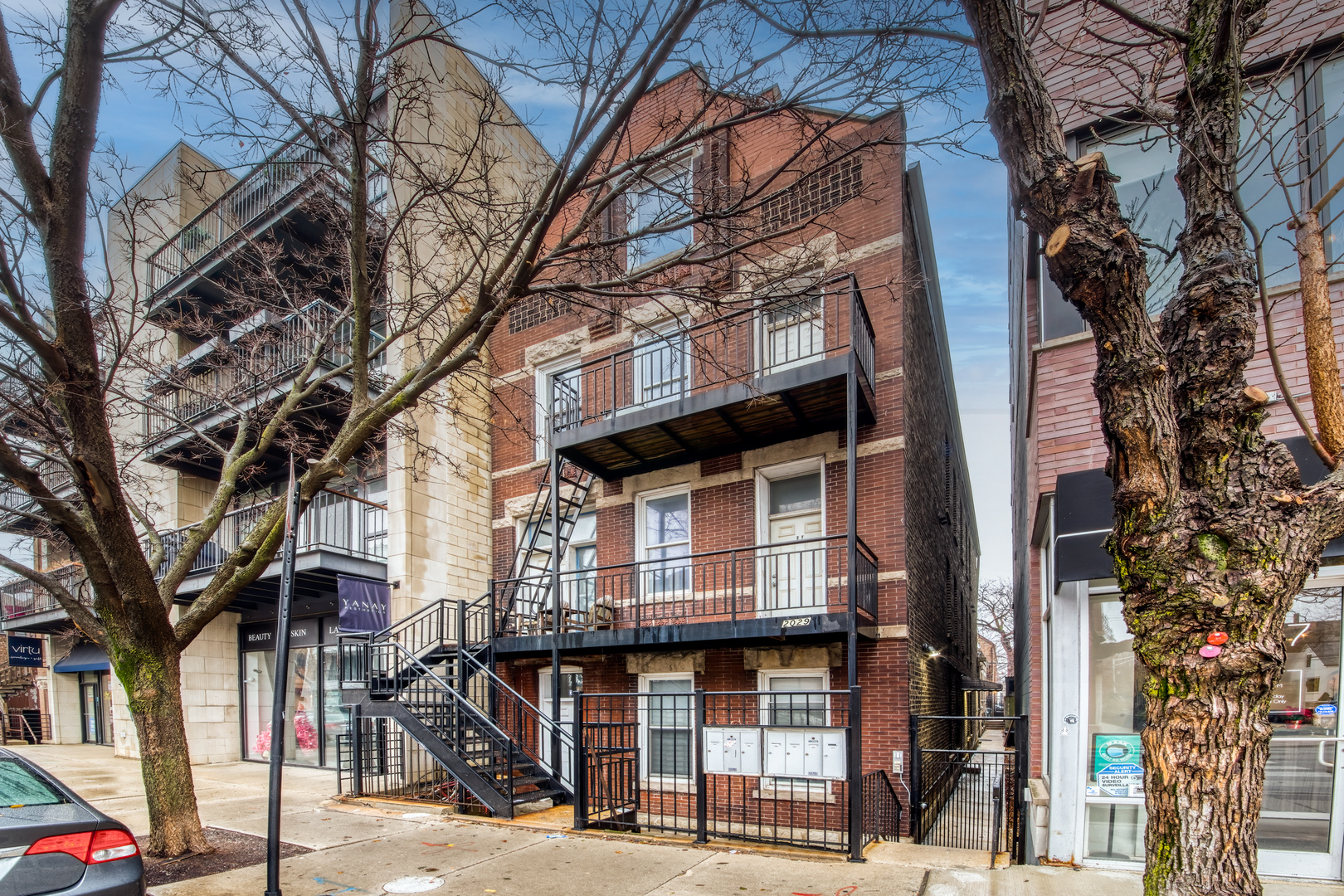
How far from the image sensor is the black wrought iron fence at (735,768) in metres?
7.75

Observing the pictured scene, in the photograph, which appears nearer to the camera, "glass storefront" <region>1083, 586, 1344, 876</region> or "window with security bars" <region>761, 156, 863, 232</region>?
"glass storefront" <region>1083, 586, 1344, 876</region>

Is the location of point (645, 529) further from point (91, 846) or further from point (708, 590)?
point (91, 846)

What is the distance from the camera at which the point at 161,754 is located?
24.7ft

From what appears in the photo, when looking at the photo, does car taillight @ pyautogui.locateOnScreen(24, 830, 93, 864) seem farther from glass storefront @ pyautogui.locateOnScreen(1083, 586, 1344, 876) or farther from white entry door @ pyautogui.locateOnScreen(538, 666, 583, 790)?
white entry door @ pyautogui.locateOnScreen(538, 666, 583, 790)

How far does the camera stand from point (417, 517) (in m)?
14.1

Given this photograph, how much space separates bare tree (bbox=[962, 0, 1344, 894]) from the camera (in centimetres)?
342

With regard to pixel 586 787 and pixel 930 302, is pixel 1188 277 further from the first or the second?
pixel 930 302

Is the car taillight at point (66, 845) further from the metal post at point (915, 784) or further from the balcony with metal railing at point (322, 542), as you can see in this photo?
the balcony with metal railing at point (322, 542)

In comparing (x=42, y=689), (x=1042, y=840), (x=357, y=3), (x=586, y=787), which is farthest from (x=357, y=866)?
(x=42, y=689)

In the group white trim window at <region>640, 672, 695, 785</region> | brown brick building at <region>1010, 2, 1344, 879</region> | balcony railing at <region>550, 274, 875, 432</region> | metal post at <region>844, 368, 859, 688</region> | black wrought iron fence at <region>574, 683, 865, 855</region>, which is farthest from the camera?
white trim window at <region>640, 672, 695, 785</region>

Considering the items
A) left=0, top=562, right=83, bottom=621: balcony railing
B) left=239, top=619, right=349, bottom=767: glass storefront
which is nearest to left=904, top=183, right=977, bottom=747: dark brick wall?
left=239, top=619, right=349, bottom=767: glass storefront

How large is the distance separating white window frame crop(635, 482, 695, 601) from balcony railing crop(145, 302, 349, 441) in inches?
217

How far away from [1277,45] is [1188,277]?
470 cm

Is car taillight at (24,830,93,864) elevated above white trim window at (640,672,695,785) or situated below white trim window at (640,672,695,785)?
above
